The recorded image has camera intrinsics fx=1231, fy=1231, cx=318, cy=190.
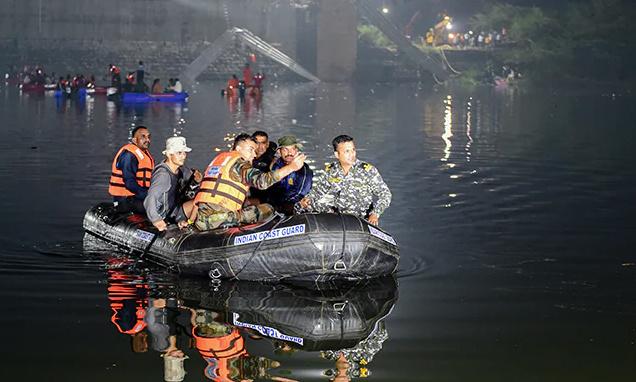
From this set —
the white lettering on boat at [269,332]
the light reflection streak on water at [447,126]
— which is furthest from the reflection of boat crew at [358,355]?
the light reflection streak on water at [447,126]

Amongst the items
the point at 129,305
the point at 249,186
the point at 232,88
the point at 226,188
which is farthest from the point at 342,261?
the point at 232,88

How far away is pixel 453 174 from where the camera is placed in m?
23.4

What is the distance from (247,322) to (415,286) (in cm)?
238

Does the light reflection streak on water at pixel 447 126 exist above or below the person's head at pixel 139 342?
above

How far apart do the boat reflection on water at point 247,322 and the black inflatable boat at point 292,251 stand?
0.47 feet

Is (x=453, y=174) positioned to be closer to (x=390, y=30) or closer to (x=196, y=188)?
(x=196, y=188)

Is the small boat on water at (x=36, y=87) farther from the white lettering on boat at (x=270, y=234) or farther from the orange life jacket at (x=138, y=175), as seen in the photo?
the white lettering on boat at (x=270, y=234)

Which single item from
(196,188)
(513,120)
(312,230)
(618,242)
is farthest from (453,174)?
(513,120)

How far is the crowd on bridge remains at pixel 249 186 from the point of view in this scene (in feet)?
41.8

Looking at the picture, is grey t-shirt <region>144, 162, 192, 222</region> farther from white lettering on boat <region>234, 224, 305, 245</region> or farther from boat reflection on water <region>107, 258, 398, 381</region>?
white lettering on boat <region>234, 224, 305, 245</region>

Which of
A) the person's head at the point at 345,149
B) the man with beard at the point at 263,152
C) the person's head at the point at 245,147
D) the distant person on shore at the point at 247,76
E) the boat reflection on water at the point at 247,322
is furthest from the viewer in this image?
the distant person on shore at the point at 247,76

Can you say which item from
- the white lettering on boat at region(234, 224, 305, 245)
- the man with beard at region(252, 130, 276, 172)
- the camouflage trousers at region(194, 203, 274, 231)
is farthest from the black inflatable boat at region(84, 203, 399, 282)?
the man with beard at region(252, 130, 276, 172)

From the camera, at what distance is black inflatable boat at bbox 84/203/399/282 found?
12078 millimetres

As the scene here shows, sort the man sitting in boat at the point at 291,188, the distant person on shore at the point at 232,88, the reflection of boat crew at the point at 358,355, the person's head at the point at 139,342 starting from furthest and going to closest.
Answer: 1. the distant person on shore at the point at 232,88
2. the man sitting in boat at the point at 291,188
3. the person's head at the point at 139,342
4. the reflection of boat crew at the point at 358,355
